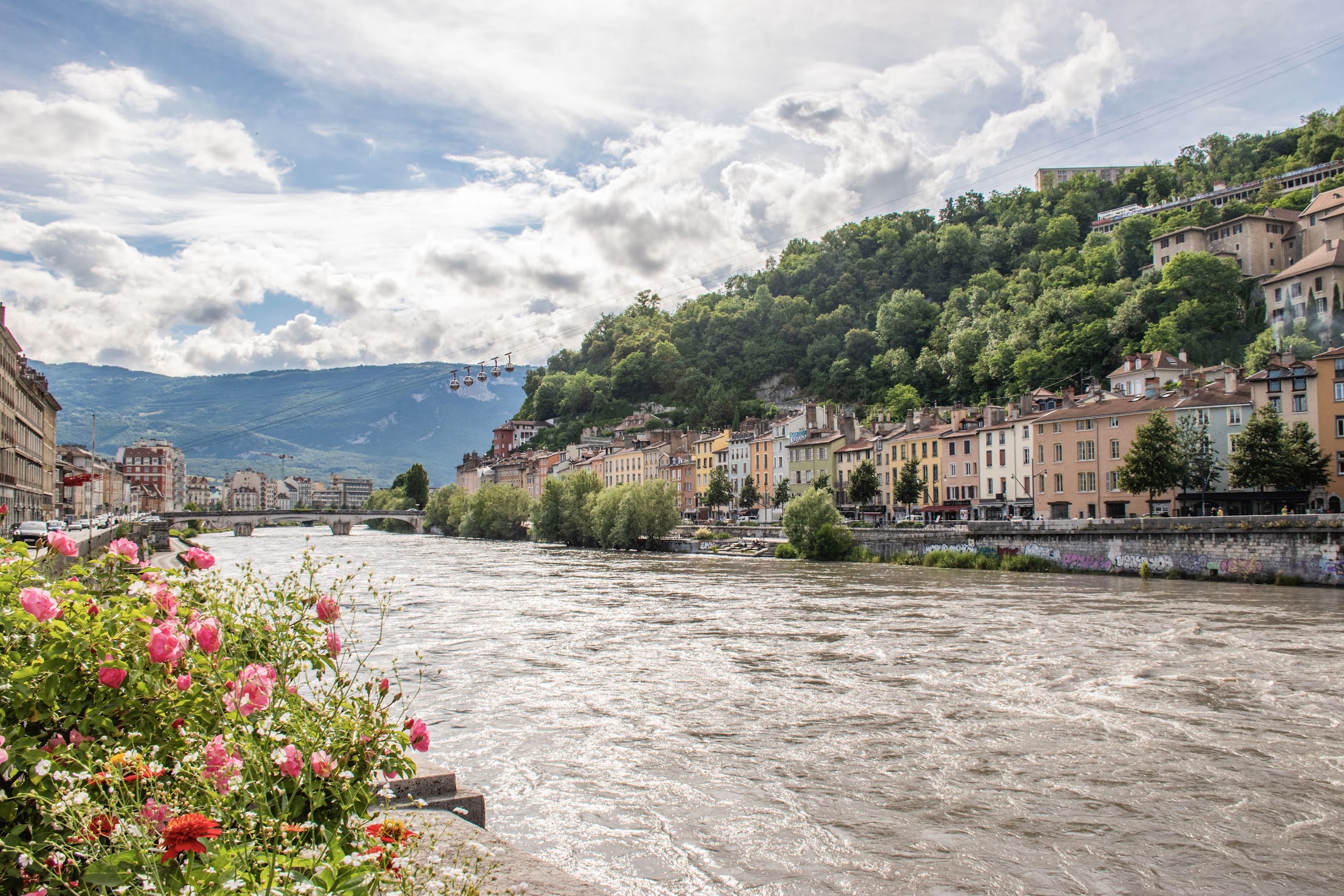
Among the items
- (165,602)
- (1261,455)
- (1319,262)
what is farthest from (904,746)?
(1319,262)

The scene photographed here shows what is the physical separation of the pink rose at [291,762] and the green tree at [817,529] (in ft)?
174

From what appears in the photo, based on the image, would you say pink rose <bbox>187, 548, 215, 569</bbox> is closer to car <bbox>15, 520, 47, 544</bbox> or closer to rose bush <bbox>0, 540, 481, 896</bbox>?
rose bush <bbox>0, 540, 481, 896</bbox>

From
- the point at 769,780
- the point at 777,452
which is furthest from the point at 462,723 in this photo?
the point at 777,452

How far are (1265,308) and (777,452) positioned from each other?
4831 cm

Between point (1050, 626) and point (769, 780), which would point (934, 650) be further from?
point (769, 780)

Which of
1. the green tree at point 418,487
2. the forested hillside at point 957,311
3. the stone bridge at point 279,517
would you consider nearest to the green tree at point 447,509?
the stone bridge at point 279,517

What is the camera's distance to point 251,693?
390cm

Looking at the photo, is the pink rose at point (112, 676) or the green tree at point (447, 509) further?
the green tree at point (447, 509)

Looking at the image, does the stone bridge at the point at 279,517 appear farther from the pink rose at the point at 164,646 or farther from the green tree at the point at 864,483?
the pink rose at the point at 164,646

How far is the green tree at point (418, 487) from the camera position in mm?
161625

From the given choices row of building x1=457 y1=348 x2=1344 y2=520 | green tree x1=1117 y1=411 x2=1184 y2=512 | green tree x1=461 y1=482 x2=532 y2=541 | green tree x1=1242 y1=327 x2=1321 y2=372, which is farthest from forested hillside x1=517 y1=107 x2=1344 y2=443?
green tree x1=1117 y1=411 x2=1184 y2=512

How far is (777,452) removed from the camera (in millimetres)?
86125

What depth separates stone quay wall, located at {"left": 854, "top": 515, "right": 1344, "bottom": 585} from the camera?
36.4 m

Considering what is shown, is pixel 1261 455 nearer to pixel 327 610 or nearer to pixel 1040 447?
pixel 1040 447
